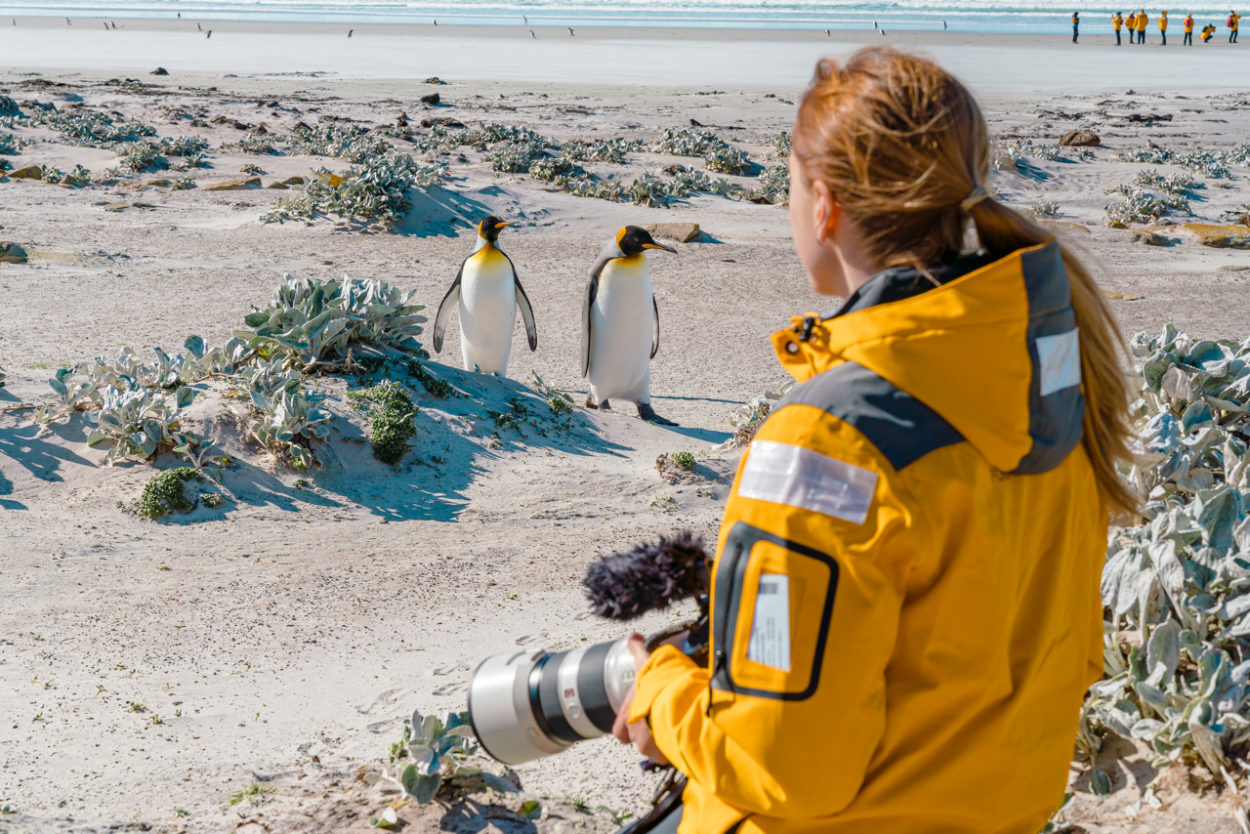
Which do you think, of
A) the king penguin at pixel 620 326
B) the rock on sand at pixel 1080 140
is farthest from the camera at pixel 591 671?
the rock on sand at pixel 1080 140

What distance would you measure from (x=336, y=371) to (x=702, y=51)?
39.7 m

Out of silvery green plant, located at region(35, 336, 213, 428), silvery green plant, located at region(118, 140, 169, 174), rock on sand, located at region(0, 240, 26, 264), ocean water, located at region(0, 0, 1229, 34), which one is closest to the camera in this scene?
silvery green plant, located at region(35, 336, 213, 428)

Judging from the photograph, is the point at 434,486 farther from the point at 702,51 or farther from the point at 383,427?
the point at 702,51

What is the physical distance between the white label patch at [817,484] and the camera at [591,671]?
1.05ft

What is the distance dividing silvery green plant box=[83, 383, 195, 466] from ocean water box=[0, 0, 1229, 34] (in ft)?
184

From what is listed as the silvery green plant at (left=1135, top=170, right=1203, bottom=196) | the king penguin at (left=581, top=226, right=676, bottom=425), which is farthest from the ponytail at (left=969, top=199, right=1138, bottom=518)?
the silvery green plant at (left=1135, top=170, right=1203, bottom=196)

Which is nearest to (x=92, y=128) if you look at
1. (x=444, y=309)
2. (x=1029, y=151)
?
(x=444, y=309)

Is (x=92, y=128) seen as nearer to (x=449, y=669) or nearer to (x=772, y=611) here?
(x=449, y=669)

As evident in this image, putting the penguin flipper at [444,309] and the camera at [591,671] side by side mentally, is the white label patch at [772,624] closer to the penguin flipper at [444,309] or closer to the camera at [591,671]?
the camera at [591,671]

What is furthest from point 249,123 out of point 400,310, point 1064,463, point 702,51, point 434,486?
point 702,51

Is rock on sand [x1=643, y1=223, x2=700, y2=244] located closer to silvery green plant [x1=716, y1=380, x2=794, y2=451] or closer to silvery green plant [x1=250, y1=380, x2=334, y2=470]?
silvery green plant [x1=716, y1=380, x2=794, y2=451]

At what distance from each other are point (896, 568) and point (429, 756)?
5.39ft

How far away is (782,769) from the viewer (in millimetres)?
1110

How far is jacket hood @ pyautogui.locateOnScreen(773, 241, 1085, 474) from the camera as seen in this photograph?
1104 mm
